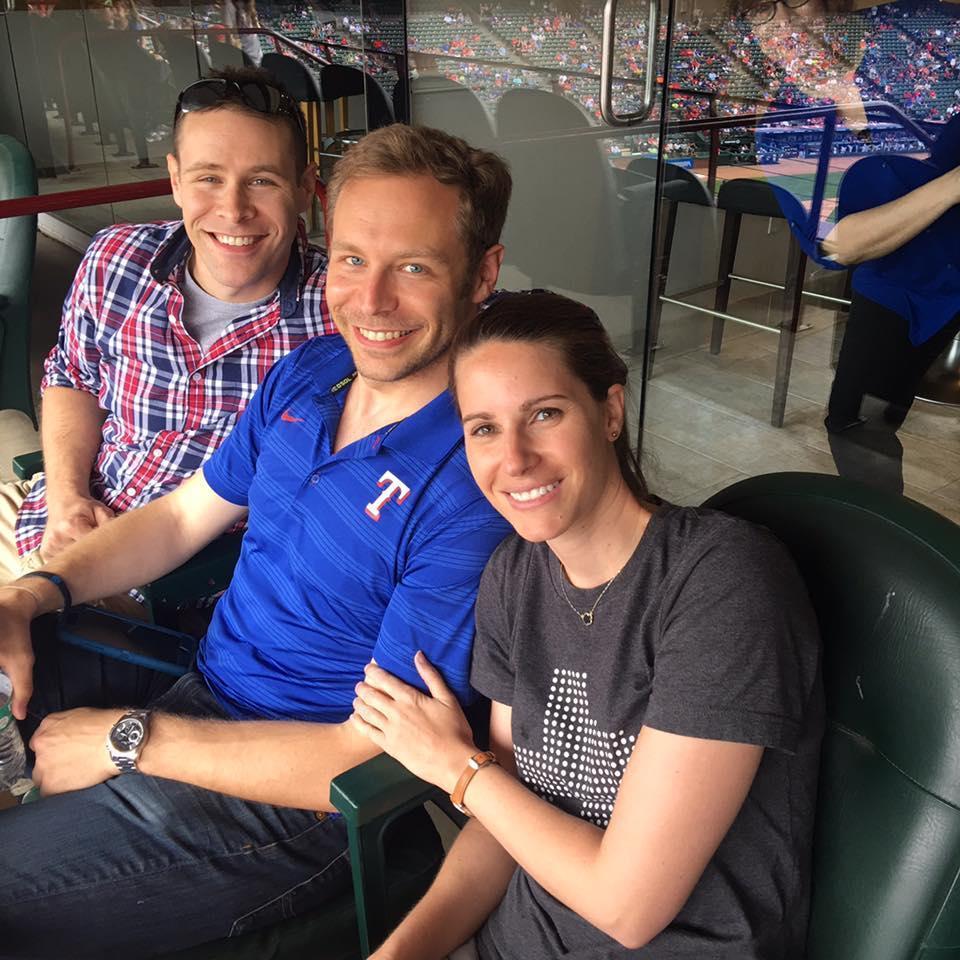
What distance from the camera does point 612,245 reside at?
139 inches

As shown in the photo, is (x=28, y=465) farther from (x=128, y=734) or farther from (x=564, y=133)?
(x=564, y=133)

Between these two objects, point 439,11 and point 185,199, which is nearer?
point 185,199

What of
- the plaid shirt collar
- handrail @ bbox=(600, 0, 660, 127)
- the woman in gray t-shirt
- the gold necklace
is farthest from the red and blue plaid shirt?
handrail @ bbox=(600, 0, 660, 127)

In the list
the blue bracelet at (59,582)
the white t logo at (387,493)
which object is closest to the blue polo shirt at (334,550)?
the white t logo at (387,493)

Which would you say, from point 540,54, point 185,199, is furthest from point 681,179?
point 185,199

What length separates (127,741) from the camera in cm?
142

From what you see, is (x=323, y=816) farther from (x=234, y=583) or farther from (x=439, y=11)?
(x=439, y=11)

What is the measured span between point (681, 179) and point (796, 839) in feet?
8.44

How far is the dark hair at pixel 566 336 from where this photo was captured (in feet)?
3.81

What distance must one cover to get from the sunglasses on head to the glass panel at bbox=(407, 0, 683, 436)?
1.51 m

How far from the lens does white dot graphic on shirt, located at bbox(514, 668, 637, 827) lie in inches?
43.0

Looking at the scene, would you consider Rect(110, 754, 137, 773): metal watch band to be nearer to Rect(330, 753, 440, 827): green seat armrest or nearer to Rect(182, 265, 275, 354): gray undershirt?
Rect(330, 753, 440, 827): green seat armrest

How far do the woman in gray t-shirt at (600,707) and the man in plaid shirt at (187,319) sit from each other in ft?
2.87

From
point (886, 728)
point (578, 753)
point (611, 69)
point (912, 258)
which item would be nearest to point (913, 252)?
point (912, 258)
